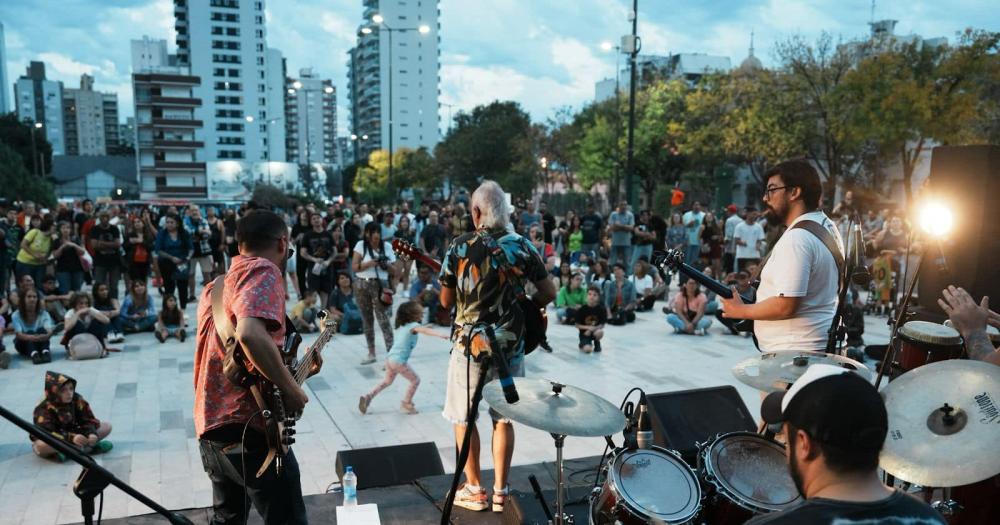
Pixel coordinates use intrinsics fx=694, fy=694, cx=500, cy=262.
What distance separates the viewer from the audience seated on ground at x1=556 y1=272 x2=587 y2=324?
1214cm

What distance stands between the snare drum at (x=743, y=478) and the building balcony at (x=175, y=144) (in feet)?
309

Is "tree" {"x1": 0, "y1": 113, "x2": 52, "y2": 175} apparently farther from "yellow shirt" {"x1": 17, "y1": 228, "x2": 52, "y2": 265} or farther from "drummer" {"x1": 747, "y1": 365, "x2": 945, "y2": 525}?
"drummer" {"x1": 747, "y1": 365, "x2": 945, "y2": 525}

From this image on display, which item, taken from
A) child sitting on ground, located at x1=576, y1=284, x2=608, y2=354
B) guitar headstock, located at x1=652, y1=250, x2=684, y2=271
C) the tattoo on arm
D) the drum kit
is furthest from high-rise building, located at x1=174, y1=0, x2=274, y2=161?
the tattoo on arm

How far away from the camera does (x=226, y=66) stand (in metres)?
102

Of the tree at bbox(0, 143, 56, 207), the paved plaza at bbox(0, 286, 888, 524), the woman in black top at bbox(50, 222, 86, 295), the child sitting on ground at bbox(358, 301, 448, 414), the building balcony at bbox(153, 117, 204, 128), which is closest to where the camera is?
the paved plaza at bbox(0, 286, 888, 524)

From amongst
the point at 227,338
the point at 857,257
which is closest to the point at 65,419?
the point at 227,338

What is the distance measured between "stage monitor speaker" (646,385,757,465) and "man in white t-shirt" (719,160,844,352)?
144 centimetres

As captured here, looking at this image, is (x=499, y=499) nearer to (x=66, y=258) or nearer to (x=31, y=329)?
(x=31, y=329)

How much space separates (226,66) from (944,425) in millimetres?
111176

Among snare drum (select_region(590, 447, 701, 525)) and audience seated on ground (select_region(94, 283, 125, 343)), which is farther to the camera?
audience seated on ground (select_region(94, 283, 125, 343))

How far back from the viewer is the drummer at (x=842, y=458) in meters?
1.68

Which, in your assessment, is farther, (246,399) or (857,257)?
(857,257)

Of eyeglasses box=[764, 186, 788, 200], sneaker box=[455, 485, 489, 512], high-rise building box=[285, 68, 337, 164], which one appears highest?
high-rise building box=[285, 68, 337, 164]

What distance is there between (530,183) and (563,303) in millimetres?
39457
